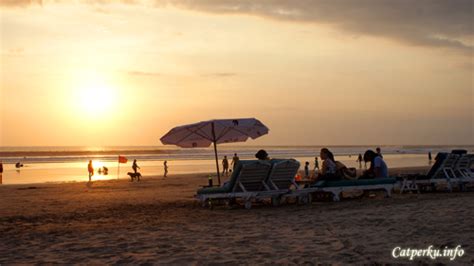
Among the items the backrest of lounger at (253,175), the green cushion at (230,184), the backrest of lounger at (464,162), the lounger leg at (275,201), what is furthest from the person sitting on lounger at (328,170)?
the backrest of lounger at (464,162)

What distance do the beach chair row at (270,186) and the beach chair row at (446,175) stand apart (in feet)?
4.91

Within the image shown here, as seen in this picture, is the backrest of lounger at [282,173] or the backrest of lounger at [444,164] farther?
the backrest of lounger at [444,164]

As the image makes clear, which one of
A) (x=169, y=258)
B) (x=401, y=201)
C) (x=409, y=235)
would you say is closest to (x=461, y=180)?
(x=401, y=201)

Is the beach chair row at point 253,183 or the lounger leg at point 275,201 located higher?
the beach chair row at point 253,183

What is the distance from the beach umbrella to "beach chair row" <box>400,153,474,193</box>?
14.9 feet

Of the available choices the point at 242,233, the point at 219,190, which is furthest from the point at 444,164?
the point at 242,233

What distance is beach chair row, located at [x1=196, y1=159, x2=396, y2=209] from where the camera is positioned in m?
13.6

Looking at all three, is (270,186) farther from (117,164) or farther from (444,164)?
(117,164)

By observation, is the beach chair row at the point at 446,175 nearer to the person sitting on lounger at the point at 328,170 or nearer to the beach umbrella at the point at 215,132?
the person sitting on lounger at the point at 328,170

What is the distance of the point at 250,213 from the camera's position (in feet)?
40.5

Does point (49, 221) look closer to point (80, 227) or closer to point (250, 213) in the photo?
point (80, 227)

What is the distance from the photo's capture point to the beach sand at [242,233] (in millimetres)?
7324

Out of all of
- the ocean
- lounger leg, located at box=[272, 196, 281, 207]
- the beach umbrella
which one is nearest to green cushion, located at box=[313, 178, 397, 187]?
lounger leg, located at box=[272, 196, 281, 207]

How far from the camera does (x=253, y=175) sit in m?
13.8
